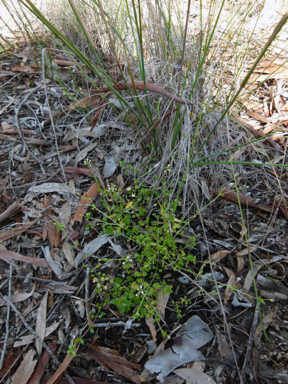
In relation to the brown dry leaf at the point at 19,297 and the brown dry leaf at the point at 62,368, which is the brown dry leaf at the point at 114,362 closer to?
the brown dry leaf at the point at 62,368

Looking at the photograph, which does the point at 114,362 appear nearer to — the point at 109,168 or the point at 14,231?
the point at 14,231

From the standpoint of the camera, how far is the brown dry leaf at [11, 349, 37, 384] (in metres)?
1.03

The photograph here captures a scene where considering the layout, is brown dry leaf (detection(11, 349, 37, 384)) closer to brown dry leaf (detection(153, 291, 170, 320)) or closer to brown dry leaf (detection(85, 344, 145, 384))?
brown dry leaf (detection(85, 344, 145, 384))

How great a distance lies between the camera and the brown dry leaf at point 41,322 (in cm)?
112

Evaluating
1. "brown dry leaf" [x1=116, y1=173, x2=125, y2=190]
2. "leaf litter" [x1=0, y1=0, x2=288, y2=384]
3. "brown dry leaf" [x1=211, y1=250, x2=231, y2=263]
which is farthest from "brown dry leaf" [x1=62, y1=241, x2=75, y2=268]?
"brown dry leaf" [x1=211, y1=250, x2=231, y2=263]

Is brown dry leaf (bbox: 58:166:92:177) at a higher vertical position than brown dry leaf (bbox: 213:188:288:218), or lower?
higher

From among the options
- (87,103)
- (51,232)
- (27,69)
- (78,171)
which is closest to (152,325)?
(51,232)

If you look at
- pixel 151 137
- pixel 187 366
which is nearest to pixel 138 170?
pixel 151 137

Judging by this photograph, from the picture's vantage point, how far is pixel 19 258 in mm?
1343

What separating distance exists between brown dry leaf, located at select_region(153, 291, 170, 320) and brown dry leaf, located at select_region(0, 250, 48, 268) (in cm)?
63

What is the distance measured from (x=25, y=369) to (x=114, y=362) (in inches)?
15.2

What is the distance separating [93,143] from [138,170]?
495 millimetres

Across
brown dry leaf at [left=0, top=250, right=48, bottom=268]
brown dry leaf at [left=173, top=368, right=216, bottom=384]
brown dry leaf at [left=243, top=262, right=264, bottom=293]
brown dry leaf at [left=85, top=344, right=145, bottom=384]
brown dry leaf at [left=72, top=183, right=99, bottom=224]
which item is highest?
brown dry leaf at [left=72, top=183, right=99, bottom=224]

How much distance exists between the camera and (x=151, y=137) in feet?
5.00
